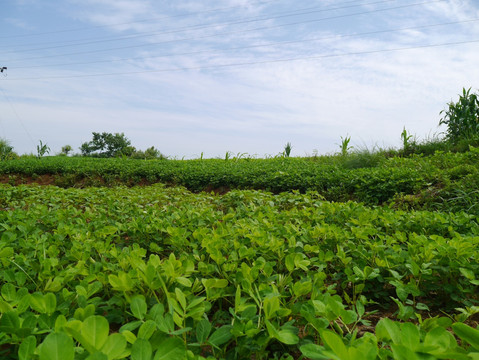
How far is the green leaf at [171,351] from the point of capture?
791 mm

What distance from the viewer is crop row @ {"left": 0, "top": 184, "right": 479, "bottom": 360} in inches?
32.2

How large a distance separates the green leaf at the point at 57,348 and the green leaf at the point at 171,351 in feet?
0.61

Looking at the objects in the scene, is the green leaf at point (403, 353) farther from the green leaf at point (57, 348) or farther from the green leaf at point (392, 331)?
the green leaf at point (57, 348)

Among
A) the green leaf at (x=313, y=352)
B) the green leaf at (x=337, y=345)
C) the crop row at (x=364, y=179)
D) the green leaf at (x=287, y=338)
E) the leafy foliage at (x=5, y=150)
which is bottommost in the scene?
the green leaf at (x=287, y=338)

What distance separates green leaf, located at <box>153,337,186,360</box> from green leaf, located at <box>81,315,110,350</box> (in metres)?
0.13

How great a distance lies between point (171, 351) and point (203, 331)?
0.67 ft

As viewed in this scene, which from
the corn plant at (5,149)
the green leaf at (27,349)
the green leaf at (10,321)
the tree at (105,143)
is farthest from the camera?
the tree at (105,143)

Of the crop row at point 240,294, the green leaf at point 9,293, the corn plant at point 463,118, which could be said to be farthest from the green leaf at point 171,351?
the corn plant at point 463,118

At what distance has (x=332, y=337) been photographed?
721 millimetres

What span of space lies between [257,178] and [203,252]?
537 cm

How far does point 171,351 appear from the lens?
80 cm

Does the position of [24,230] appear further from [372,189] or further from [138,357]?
[372,189]

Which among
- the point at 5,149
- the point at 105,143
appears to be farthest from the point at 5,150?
the point at 105,143

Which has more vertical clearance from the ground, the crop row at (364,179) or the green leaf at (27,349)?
the crop row at (364,179)
